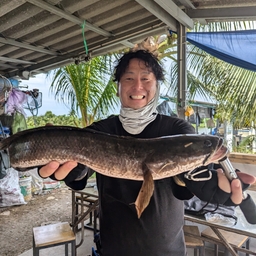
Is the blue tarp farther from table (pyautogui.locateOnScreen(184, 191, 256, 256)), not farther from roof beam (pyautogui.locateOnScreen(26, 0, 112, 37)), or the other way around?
table (pyautogui.locateOnScreen(184, 191, 256, 256))

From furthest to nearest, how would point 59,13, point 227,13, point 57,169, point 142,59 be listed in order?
point 59,13 → point 227,13 → point 142,59 → point 57,169

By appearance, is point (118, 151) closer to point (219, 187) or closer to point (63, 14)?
Result: point (219, 187)

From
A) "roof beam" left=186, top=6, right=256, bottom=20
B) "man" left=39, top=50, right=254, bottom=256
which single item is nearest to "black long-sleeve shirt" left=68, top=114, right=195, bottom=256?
"man" left=39, top=50, right=254, bottom=256

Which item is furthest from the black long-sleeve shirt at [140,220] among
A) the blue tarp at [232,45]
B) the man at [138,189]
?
the blue tarp at [232,45]

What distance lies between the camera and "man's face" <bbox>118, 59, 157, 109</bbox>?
5.47 feet

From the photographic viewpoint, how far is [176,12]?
2.92 m

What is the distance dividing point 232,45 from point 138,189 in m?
2.52

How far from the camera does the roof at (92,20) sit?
2.83 m

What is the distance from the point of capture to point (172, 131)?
171 centimetres

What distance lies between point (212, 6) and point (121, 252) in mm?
2800

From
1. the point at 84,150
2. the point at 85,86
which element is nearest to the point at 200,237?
the point at 84,150

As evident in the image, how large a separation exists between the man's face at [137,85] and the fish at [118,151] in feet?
1.17

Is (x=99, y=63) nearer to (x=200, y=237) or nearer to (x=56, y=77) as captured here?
(x=56, y=77)

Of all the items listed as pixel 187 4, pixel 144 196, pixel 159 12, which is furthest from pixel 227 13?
pixel 144 196
